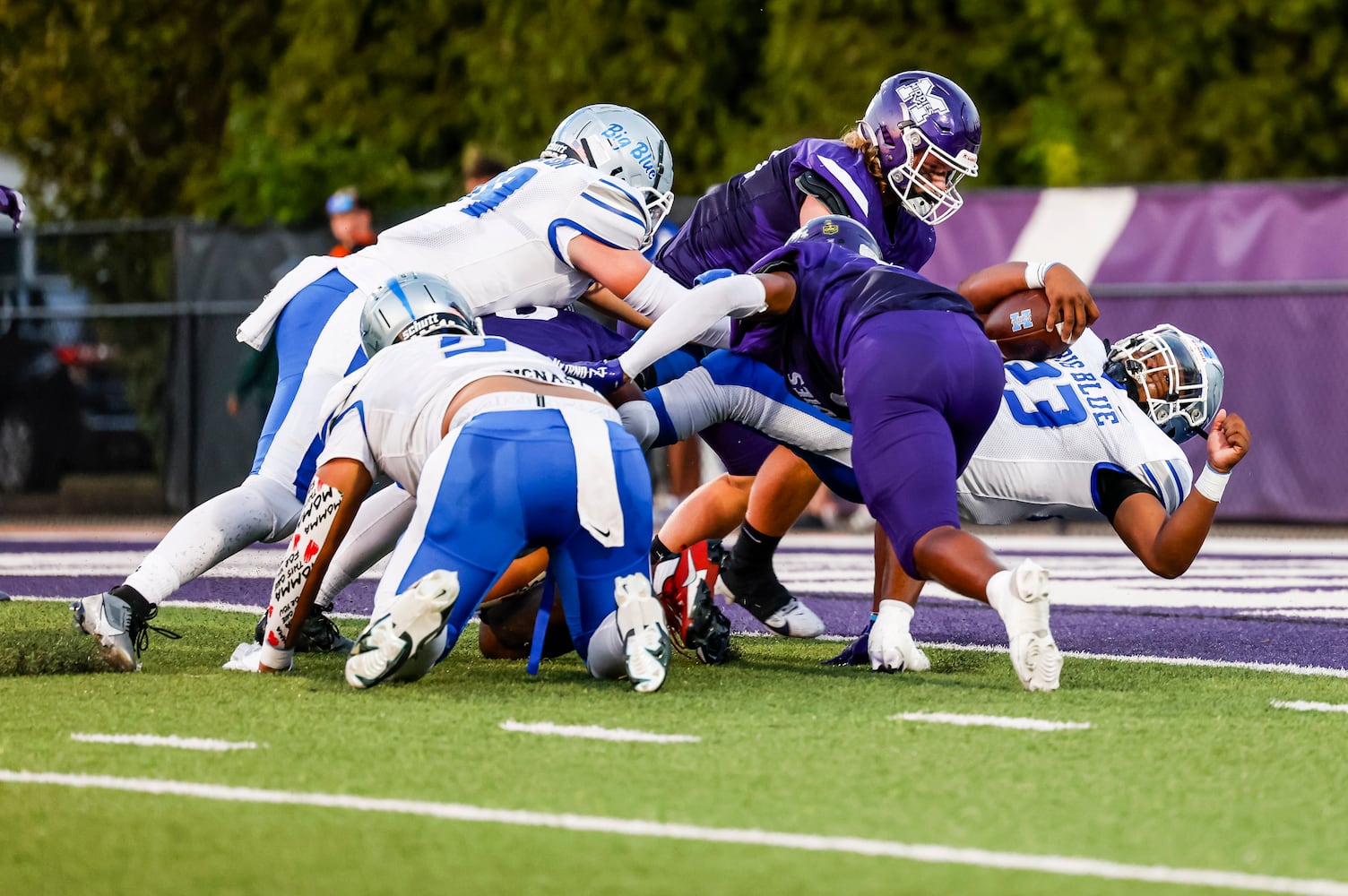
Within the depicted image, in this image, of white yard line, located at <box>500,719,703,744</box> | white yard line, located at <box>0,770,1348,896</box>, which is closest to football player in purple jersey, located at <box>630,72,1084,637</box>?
white yard line, located at <box>500,719,703,744</box>

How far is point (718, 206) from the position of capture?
665cm

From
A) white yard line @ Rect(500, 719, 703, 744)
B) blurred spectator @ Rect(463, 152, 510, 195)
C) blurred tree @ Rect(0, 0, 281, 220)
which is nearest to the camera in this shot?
white yard line @ Rect(500, 719, 703, 744)

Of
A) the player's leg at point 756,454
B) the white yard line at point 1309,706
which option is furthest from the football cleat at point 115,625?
the white yard line at point 1309,706

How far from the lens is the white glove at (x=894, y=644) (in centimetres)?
542

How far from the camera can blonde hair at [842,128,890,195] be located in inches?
237

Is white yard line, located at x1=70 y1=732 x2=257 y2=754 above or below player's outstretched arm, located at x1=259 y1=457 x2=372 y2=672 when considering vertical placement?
below

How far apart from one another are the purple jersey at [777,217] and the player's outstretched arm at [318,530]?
6.06 feet

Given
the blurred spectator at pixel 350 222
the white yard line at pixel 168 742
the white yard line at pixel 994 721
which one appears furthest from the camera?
the blurred spectator at pixel 350 222

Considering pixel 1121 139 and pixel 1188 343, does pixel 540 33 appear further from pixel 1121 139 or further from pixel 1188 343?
pixel 1188 343

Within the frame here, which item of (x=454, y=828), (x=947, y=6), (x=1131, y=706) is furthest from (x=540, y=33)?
(x=454, y=828)

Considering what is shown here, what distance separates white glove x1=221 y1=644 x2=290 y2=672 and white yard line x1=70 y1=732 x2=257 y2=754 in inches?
40.9

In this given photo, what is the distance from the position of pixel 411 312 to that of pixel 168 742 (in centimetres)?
151

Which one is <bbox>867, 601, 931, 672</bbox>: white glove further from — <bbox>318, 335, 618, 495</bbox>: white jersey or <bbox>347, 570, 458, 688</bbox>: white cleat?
<bbox>347, 570, 458, 688</bbox>: white cleat

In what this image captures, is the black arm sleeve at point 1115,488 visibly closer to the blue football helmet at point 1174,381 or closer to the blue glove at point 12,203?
the blue football helmet at point 1174,381
